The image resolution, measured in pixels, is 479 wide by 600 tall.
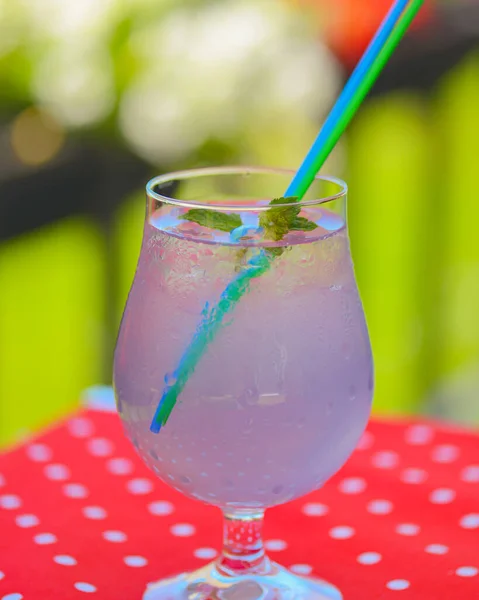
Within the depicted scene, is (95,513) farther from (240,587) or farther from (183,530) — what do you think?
(240,587)

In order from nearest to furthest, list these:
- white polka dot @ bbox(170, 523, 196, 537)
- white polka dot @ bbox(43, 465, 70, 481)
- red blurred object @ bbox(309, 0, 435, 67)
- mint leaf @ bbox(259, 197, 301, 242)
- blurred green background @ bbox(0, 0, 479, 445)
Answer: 1. mint leaf @ bbox(259, 197, 301, 242)
2. white polka dot @ bbox(170, 523, 196, 537)
3. white polka dot @ bbox(43, 465, 70, 481)
4. blurred green background @ bbox(0, 0, 479, 445)
5. red blurred object @ bbox(309, 0, 435, 67)

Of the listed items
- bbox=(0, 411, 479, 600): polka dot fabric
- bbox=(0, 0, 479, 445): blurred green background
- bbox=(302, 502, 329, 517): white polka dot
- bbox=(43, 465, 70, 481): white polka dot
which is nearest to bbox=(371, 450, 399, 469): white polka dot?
bbox=(0, 411, 479, 600): polka dot fabric

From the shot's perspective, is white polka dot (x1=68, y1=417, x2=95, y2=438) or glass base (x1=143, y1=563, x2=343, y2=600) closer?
glass base (x1=143, y1=563, x2=343, y2=600)

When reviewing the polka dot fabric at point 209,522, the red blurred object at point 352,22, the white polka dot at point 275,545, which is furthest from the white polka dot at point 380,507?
the red blurred object at point 352,22

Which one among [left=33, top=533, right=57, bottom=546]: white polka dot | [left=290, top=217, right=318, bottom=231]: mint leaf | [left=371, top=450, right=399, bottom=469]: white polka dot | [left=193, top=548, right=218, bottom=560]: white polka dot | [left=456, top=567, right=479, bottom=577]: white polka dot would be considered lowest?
[left=193, top=548, right=218, bottom=560]: white polka dot

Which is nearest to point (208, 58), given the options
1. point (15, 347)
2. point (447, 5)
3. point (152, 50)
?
point (152, 50)

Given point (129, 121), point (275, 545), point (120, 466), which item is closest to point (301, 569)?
point (275, 545)

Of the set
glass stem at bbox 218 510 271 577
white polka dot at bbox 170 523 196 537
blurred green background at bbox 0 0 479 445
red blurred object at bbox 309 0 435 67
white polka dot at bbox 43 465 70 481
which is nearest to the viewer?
glass stem at bbox 218 510 271 577

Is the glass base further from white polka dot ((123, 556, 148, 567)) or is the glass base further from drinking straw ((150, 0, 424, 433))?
drinking straw ((150, 0, 424, 433))
